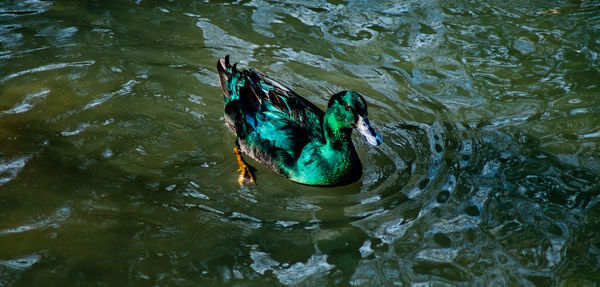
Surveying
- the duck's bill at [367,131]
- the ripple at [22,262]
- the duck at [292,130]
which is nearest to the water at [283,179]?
the ripple at [22,262]

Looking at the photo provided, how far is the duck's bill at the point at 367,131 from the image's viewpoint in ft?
15.0

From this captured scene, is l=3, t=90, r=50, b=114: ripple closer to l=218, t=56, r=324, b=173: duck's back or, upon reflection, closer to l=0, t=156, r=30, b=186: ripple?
l=0, t=156, r=30, b=186: ripple

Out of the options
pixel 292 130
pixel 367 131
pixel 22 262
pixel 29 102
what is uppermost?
pixel 367 131

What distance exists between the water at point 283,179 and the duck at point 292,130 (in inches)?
6.1

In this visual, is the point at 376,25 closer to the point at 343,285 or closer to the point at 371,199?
the point at 371,199

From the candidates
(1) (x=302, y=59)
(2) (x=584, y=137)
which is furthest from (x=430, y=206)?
(1) (x=302, y=59)

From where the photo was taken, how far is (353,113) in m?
4.69

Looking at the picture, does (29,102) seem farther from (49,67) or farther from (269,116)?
(269,116)

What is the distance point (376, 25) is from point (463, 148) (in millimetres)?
2834

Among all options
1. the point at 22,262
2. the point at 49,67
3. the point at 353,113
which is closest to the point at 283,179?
the point at 353,113

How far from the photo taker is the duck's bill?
4.58 metres

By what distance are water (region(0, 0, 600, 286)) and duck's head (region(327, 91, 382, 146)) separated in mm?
544

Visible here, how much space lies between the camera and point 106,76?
622 centimetres

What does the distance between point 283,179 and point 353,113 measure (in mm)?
963
